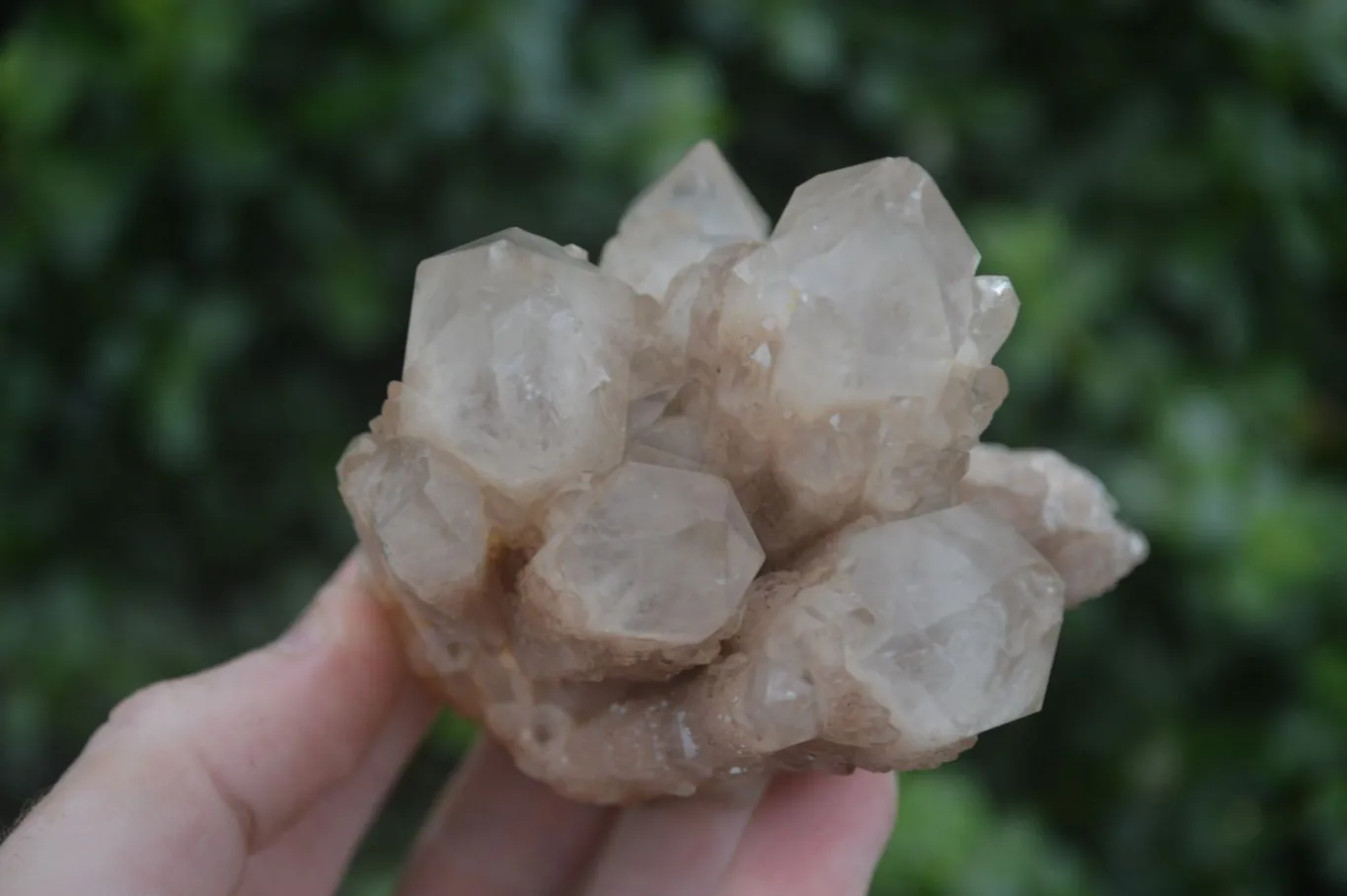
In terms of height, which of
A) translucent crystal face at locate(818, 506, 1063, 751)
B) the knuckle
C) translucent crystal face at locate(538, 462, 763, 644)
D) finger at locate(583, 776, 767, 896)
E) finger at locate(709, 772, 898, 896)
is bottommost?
finger at locate(583, 776, 767, 896)

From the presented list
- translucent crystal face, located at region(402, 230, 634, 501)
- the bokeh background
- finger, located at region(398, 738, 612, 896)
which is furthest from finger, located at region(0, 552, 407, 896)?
the bokeh background

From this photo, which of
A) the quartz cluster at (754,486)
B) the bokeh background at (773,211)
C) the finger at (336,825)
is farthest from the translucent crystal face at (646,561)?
the bokeh background at (773,211)

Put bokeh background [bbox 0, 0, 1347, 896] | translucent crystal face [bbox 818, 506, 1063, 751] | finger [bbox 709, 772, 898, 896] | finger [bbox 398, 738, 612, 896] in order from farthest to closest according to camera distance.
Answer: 1. bokeh background [bbox 0, 0, 1347, 896]
2. finger [bbox 398, 738, 612, 896]
3. finger [bbox 709, 772, 898, 896]
4. translucent crystal face [bbox 818, 506, 1063, 751]

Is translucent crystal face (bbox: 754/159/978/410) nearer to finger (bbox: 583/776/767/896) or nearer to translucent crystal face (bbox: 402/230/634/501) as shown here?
translucent crystal face (bbox: 402/230/634/501)

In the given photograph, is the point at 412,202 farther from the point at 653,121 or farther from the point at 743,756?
the point at 743,756

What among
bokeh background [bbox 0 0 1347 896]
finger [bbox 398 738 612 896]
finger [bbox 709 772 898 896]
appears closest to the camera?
finger [bbox 709 772 898 896]

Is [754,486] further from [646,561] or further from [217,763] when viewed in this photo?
[217,763]

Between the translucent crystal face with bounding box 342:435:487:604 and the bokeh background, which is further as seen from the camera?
the bokeh background
